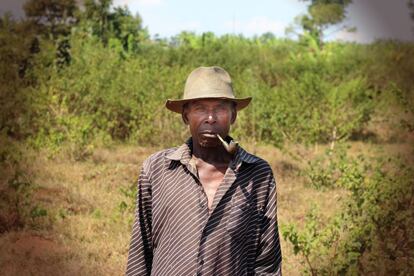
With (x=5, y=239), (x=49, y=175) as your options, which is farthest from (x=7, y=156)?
(x=49, y=175)

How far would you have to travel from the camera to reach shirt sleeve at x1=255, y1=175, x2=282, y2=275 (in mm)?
1958

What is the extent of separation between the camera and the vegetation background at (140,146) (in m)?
4.34

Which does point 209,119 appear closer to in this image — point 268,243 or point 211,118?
point 211,118

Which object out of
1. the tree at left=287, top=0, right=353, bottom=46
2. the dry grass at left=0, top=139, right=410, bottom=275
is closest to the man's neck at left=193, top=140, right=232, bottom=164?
the dry grass at left=0, top=139, right=410, bottom=275

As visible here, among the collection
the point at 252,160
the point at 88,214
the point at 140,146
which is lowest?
the point at 140,146

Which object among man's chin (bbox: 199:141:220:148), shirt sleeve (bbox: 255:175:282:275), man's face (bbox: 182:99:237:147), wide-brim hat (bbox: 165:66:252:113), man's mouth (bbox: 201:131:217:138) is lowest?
shirt sleeve (bbox: 255:175:282:275)

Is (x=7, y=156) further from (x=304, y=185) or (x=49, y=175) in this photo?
(x=304, y=185)

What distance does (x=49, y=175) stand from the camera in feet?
26.3

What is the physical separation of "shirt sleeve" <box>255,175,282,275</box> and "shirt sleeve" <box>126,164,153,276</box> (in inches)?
14.8

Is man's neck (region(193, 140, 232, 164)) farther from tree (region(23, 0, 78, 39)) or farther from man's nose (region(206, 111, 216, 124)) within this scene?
tree (region(23, 0, 78, 39))

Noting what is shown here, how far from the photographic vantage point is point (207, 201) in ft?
6.19

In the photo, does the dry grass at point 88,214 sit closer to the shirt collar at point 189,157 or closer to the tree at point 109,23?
the shirt collar at point 189,157

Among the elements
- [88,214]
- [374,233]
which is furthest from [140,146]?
[374,233]

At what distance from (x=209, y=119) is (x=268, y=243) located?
1.48 ft
